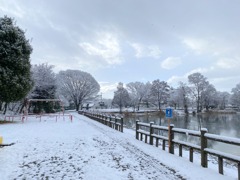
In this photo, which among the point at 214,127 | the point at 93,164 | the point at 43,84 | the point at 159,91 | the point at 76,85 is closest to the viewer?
the point at 93,164

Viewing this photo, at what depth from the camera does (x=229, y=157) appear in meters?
4.98

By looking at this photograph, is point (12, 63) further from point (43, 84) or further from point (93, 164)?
point (93, 164)

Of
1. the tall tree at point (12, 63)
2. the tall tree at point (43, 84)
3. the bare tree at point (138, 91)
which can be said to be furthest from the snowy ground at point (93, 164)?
the bare tree at point (138, 91)

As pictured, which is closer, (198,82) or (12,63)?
(12,63)

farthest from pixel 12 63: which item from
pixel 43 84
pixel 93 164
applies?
pixel 93 164

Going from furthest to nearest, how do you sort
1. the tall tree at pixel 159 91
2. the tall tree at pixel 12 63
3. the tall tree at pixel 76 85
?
the tall tree at pixel 159 91, the tall tree at pixel 76 85, the tall tree at pixel 12 63

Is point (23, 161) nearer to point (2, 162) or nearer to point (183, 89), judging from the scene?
point (2, 162)

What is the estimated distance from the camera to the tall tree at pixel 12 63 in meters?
Result: 17.5

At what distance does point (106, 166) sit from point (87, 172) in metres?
0.69

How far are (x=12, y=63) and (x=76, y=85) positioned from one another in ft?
127

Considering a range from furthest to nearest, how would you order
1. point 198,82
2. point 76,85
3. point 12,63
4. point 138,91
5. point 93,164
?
point 138,91
point 76,85
point 198,82
point 12,63
point 93,164

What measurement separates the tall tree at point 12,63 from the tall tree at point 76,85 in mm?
36581

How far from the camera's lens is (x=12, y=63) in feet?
59.6

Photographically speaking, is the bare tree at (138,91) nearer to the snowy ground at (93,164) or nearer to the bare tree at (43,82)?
the bare tree at (43,82)
